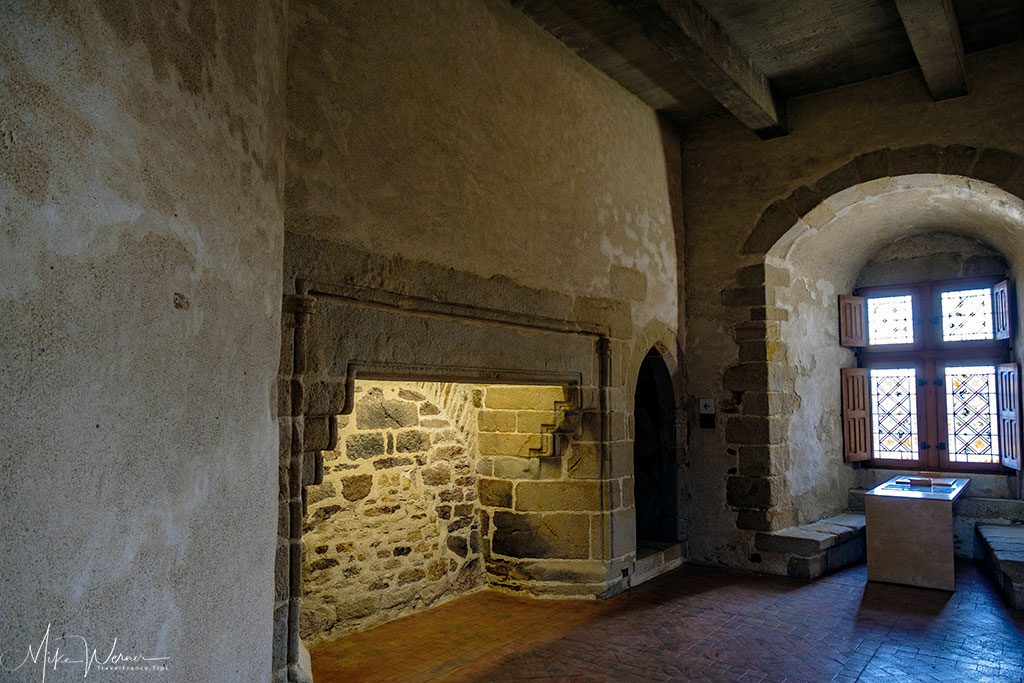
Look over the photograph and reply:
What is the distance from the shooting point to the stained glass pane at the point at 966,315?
6605 millimetres

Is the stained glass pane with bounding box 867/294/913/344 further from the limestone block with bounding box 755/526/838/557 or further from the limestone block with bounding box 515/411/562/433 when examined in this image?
the limestone block with bounding box 515/411/562/433

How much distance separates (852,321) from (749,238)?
1.84 metres

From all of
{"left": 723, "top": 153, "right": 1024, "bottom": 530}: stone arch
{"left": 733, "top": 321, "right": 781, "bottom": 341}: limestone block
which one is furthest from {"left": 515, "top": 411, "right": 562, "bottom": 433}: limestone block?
{"left": 733, "top": 321, "right": 781, "bottom": 341}: limestone block

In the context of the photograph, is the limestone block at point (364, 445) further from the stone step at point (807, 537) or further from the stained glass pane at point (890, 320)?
the stained glass pane at point (890, 320)

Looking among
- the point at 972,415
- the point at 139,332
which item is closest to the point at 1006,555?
the point at 972,415

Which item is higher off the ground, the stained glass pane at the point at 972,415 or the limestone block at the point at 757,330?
the limestone block at the point at 757,330

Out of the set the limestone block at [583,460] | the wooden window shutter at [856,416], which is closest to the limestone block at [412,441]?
the limestone block at [583,460]

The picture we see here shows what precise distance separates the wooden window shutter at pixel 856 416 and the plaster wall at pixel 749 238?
0.42 meters

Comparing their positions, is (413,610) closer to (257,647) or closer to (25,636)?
(257,647)

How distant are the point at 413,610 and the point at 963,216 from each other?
5303 millimetres

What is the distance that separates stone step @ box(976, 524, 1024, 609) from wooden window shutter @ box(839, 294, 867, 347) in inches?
74.4

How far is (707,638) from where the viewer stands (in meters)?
4.12

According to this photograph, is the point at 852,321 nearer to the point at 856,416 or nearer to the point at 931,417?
Answer: the point at 856,416
